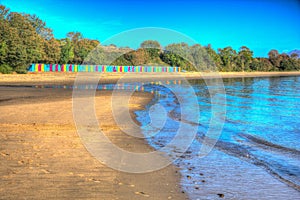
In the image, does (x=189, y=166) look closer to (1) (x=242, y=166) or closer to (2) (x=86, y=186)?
(1) (x=242, y=166)

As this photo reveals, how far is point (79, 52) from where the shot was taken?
86.5 m

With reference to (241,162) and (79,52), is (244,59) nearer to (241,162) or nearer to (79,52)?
(79,52)

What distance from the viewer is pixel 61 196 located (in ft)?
16.5

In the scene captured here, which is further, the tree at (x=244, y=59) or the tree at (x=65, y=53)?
the tree at (x=244, y=59)

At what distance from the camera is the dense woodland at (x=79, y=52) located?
5181 centimetres

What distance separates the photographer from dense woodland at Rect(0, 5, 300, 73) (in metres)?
51.8

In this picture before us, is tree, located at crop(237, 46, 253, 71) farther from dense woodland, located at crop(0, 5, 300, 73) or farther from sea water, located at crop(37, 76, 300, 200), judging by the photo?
sea water, located at crop(37, 76, 300, 200)

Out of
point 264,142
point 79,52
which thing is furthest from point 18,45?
point 264,142

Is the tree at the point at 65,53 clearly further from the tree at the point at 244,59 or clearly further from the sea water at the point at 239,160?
the tree at the point at 244,59

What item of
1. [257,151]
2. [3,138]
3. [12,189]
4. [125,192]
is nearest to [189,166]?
[125,192]

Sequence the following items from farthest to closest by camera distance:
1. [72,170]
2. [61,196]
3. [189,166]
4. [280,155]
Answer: [280,155] → [189,166] → [72,170] → [61,196]

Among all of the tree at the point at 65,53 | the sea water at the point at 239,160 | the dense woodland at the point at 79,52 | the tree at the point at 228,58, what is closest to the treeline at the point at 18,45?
the dense woodland at the point at 79,52

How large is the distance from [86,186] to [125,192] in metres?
0.71

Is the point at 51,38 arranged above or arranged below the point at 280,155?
above
